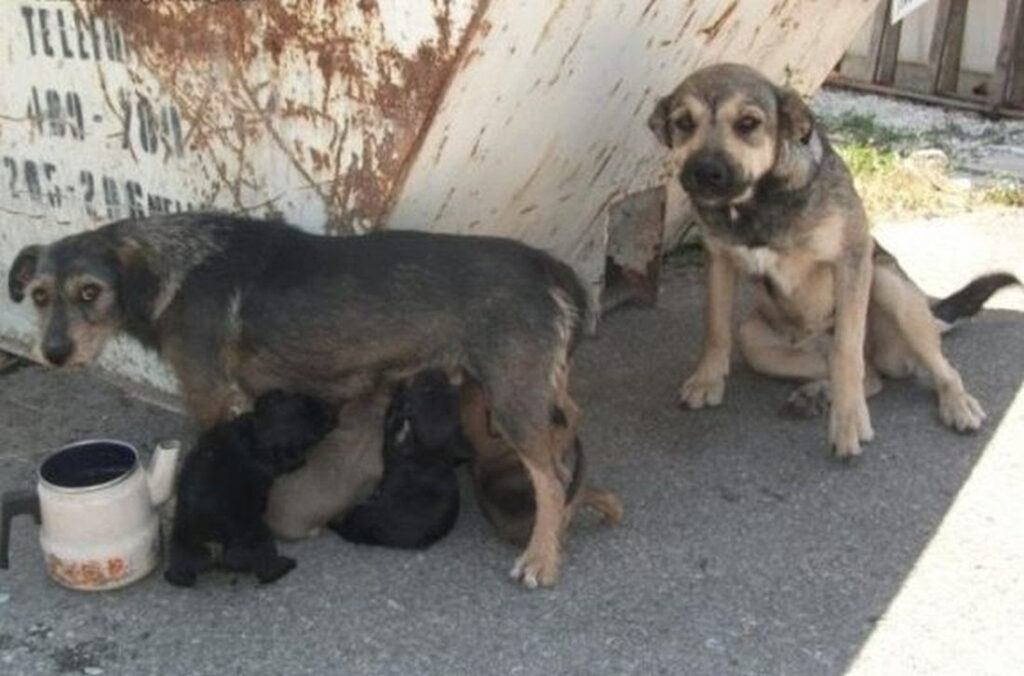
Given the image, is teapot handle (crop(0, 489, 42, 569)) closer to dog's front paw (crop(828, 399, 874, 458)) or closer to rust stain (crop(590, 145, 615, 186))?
rust stain (crop(590, 145, 615, 186))

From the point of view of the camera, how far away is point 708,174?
4.39m

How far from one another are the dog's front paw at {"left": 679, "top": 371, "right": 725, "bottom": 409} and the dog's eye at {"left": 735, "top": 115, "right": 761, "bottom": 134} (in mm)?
1253

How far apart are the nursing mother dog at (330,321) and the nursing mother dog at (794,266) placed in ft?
2.42

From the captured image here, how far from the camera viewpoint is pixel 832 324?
17.1 ft

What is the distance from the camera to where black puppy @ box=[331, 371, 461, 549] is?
4102mm

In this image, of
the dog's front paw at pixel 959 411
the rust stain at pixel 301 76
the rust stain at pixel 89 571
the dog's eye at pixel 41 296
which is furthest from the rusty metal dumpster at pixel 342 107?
the dog's front paw at pixel 959 411

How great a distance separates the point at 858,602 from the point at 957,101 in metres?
7.23

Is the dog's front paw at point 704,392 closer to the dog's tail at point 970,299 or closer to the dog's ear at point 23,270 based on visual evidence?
the dog's tail at point 970,299

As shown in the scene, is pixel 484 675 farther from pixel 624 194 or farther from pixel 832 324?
pixel 624 194

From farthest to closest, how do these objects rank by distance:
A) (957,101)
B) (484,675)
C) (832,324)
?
(957,101), (832,324), (484,675)

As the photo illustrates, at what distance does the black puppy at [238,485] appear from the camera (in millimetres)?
3943

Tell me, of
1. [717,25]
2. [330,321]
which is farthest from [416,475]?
[717,25]

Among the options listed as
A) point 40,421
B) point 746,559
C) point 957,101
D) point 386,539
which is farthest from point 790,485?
point 957,101

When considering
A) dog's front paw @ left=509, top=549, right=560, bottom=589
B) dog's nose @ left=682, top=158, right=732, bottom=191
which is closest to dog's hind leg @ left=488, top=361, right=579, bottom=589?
dog's front paw @ left=509, top=549, right=560, bottom=589
